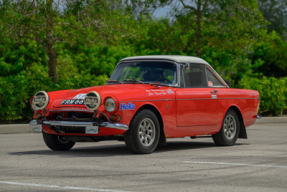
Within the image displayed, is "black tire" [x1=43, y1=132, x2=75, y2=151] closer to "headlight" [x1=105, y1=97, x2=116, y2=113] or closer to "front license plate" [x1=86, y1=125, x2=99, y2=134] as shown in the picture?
"front license plate" [x1=86, y1=125, x2=99, y2=134]

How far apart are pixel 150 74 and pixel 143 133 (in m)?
1.55

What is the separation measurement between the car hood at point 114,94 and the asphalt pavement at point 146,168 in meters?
0.96

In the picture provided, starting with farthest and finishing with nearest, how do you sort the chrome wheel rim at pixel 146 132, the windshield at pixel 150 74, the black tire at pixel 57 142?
the windshield at pixel 150 74, the black tire at pixel 57 142, the chrome wheel rim at pixel 146 132

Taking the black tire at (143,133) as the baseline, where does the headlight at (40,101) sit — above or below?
above

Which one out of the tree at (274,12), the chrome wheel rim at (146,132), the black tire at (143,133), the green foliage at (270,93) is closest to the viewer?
the black tire at (143,133)

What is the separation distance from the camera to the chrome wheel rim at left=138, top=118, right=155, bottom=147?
32.0ft

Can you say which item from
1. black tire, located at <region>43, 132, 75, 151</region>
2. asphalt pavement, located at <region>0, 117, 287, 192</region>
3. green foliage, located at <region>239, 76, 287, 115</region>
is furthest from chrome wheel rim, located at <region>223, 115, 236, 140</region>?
green foliage, located at <region>239, 76, 287, 115</region>

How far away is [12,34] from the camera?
2008 centimetres

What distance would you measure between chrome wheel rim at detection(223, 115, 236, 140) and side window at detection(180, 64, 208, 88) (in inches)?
37.3

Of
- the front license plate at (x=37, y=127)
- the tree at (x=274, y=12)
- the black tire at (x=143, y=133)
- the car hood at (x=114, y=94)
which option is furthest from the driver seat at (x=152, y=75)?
the tree at (x=274, y=12)

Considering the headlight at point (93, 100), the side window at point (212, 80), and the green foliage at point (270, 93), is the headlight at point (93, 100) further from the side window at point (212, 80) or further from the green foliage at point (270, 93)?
the green foliage at point (270, 93)

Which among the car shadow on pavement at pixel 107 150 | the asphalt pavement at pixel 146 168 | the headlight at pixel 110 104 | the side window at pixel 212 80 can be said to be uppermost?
the side window at pixel 212 80

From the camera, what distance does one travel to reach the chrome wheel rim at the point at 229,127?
467 inches

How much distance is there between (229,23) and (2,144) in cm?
1569
